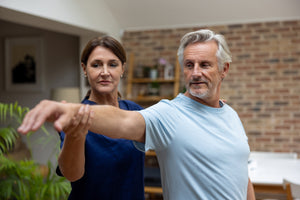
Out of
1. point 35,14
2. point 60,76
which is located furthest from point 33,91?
point 35,14

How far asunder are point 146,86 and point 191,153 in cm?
466

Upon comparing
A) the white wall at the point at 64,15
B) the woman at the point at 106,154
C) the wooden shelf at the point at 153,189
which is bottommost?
the wooden shelf at the point at 153,189

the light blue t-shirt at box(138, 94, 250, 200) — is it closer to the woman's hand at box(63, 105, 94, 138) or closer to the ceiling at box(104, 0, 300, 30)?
the woman's hand at box(63, 105, 94, 138)

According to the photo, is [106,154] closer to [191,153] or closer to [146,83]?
[191,153]

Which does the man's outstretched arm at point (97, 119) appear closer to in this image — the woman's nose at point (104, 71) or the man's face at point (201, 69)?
the man's face at point (201, 69)

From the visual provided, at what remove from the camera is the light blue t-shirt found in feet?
4.11

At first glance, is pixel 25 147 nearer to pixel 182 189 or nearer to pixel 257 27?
pixel 257 27

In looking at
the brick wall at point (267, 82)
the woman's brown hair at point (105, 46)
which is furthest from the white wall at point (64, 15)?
the woman's brown hair at point (105, 46)

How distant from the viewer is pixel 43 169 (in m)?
5.09

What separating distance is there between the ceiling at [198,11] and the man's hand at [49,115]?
4.46 m

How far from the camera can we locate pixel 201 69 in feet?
4.44

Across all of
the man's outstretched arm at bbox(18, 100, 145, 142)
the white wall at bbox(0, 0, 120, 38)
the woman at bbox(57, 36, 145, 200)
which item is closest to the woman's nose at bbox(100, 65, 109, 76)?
the woman at bbox(57, 36, 145, 200)

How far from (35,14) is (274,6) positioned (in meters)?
3.25

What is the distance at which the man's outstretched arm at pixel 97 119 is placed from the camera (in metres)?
0.80
